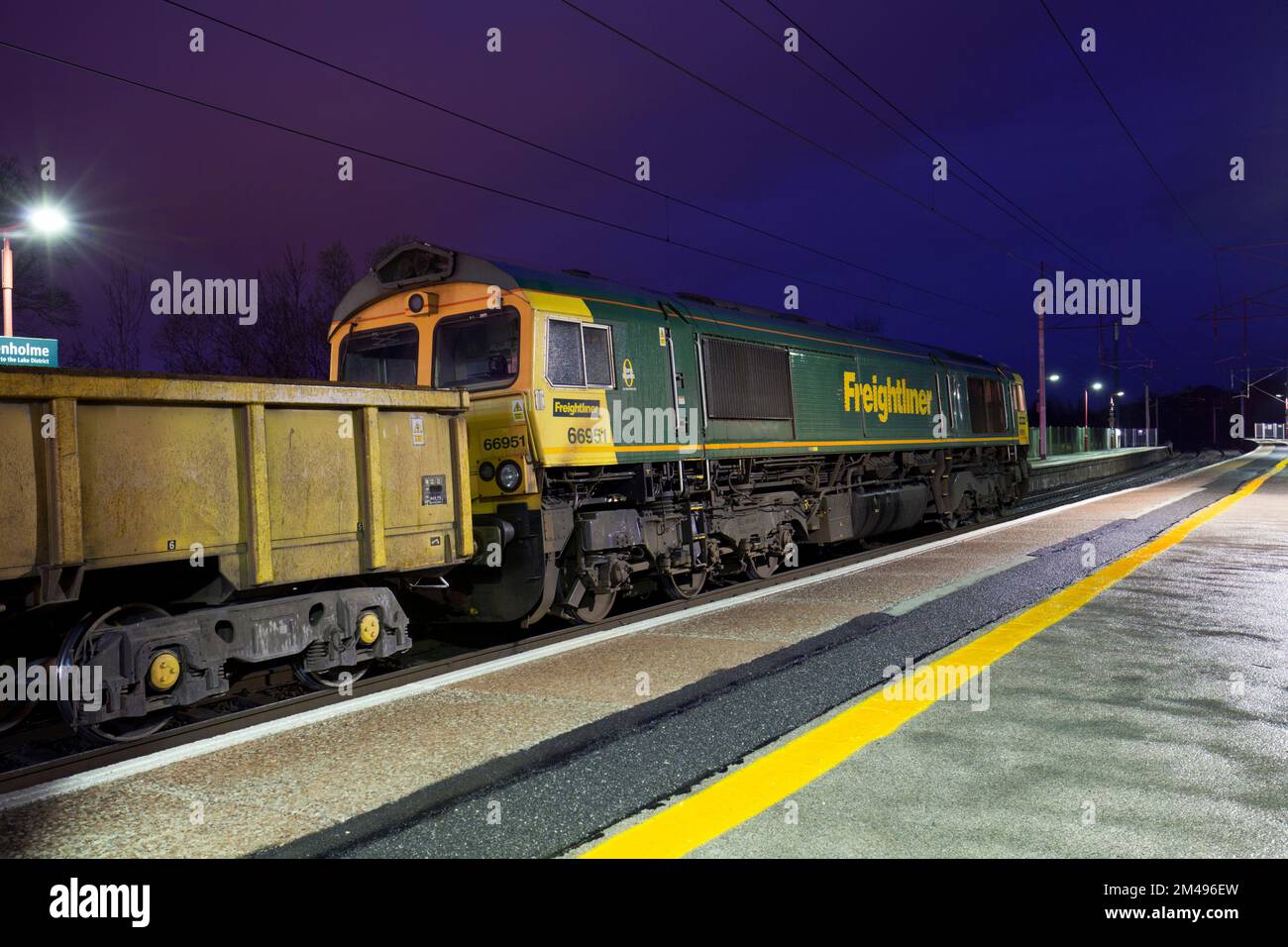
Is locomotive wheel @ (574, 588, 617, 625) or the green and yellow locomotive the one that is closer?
the green and yellow locomotive

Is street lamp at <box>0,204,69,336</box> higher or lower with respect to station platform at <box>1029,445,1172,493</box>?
higher

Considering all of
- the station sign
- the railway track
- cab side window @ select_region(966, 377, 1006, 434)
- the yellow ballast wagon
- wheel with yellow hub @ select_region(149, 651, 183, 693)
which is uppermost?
the station sign

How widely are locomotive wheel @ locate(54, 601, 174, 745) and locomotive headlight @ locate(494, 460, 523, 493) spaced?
3374 millimetres

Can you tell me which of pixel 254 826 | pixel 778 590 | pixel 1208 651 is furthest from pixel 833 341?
pixel 254 826

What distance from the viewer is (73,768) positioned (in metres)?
5.22

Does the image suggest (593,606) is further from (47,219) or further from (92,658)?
(47,219)

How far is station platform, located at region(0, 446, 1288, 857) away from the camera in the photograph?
380cm

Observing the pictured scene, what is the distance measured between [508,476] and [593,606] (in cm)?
188

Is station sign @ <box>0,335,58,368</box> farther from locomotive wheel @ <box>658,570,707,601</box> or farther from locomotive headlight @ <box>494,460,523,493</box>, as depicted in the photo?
locomotive wheel @ <box>658,570,707,601</box>

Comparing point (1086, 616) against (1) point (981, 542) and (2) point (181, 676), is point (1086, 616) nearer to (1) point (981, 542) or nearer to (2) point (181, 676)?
(1) point (981, 542)

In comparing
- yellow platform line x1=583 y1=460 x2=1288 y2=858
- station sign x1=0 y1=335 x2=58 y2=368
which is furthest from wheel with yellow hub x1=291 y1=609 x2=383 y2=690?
station sign x1=0 y1=335 x2=58 y2=368

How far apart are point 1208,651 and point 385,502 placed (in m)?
6.31

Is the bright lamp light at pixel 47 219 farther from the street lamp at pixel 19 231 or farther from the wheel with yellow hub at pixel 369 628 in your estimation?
the wheel with yellow hub at pixel 369 628

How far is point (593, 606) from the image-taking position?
377 inches
